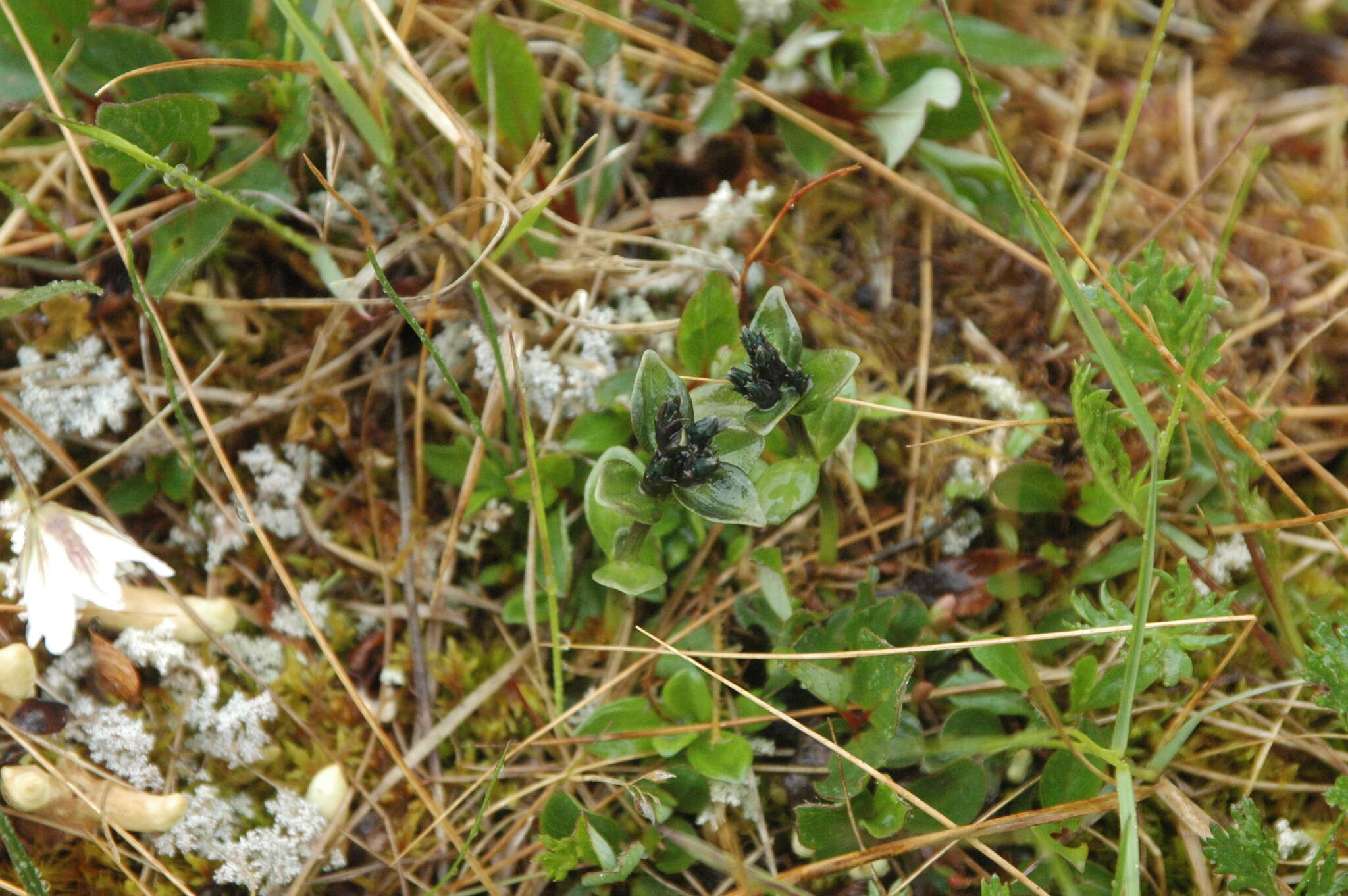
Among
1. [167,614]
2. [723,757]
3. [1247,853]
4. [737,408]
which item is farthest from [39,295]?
[1247,853]

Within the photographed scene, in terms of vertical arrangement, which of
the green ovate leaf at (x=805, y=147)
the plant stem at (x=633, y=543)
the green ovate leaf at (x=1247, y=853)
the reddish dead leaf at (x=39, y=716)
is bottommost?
the green ovate leaf at (x=1247, y=853)

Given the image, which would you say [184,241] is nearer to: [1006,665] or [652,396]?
[652,396]

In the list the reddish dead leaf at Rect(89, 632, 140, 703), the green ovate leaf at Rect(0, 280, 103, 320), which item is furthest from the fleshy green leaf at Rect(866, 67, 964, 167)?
the reddish dead leaf at Rect(89, 632, 140, 703)

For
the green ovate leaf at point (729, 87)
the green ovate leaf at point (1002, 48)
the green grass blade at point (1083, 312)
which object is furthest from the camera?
the green ovate leaf at point (1002, 48)

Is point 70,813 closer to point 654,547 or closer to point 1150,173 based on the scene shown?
point 654,547

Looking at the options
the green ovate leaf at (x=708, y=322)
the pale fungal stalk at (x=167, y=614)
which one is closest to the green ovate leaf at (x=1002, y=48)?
the green ovate leaf at (x=708, y=322)

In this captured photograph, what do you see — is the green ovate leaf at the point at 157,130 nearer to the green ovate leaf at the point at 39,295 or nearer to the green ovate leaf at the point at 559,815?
the green ovate leaf at the point at 39,295
